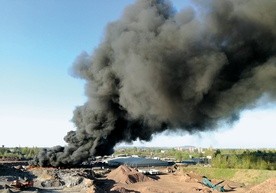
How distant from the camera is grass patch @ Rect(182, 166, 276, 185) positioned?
5281cm

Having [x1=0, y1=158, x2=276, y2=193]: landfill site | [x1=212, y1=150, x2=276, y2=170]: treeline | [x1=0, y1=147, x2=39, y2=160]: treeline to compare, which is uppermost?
[x1=0, y1=147, x2=39, y2=160]: treeline

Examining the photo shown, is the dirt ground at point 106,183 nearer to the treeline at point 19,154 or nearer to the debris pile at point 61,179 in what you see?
the debris pile at point 61,179

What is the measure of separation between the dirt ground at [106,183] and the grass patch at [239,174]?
2162mm

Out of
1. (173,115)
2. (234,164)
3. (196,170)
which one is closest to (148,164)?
(196,170)

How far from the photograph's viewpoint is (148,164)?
9625cm

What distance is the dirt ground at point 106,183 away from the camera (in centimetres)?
3978

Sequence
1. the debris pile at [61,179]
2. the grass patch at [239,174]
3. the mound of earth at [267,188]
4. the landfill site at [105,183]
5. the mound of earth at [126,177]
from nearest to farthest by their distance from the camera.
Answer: the mound of earth at [267,188], the landfill site at [105,183], the debris pile at [61,179], the mound of earth at [126,177], the grass patch at [239,174]

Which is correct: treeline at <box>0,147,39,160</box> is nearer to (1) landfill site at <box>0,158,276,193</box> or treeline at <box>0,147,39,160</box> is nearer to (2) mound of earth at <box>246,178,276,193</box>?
(1) landfill site at <box>0,158,276,193</box>

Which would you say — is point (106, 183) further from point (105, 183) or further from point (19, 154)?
point (19, 154)

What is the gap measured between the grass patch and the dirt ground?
85.1 inches

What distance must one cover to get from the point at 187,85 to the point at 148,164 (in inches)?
2333

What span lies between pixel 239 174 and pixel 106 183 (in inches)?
854

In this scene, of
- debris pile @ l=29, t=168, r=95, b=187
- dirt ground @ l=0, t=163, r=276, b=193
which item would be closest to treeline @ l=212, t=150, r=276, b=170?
dirt ground @ l=0, t=163, r=276, b=193

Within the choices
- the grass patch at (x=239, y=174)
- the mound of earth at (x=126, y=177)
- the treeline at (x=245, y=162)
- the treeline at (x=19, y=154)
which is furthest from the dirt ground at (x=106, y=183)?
the treeline at (x=19, y=154)
